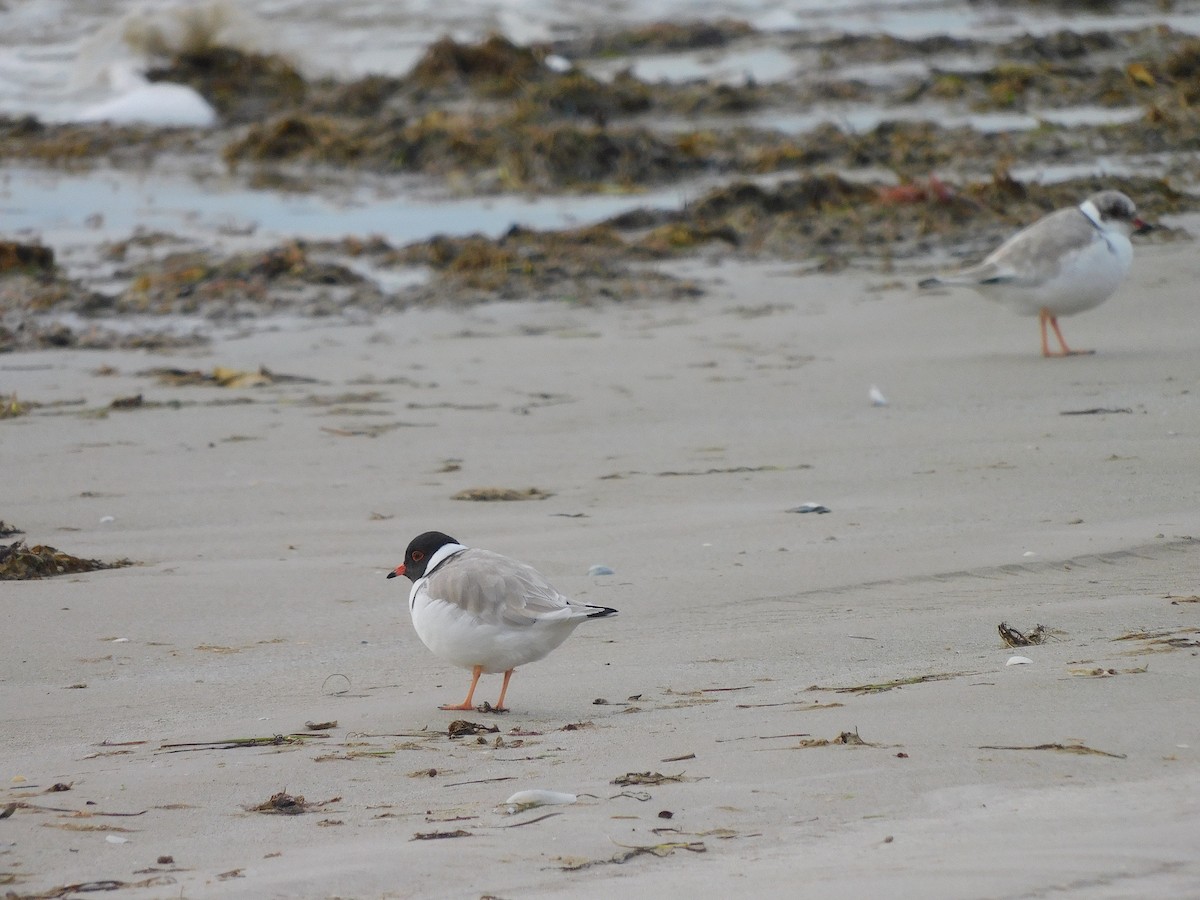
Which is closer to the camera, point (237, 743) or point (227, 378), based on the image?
point (237, 743)

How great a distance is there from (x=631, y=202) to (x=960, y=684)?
11398 mm

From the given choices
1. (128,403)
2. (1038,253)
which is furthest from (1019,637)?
(128,403)

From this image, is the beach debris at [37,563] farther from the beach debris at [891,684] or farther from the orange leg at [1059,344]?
the orange leg at [1059,344]

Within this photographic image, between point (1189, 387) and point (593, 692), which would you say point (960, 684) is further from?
point (1189, 387)

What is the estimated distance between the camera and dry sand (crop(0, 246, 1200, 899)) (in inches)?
122

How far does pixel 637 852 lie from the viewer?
306 centimetres

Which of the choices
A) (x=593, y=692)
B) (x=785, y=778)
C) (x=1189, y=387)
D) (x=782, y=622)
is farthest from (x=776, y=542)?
(x=1189, y=387)

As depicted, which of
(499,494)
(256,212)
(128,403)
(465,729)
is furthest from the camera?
(256,212)

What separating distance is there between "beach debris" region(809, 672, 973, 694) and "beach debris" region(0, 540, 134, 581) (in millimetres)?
2962

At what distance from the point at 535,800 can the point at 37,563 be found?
3017 millimetres

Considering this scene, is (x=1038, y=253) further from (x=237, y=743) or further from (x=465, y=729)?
(x=237, y=743)

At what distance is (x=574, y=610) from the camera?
14.4 ft

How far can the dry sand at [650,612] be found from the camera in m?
3.10

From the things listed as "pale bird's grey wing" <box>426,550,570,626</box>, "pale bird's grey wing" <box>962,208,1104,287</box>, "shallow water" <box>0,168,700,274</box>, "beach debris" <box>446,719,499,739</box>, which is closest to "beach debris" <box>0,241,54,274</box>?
"shallow water" <box>0,168,700,274</box>
